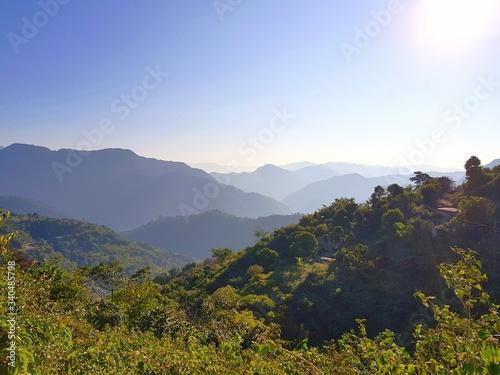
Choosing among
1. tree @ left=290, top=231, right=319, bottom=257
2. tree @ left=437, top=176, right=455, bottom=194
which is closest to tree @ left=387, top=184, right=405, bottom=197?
tree @ left=437, top=176, right=455, bottom=194

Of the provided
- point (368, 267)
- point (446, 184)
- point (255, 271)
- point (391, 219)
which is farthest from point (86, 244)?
point (446, 184)

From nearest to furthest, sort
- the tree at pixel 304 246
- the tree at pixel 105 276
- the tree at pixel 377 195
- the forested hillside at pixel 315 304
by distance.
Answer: the forested hillside at pixel 315 304, the tree at pixel 105 276, the tree at pixel 304 246, the tree at pixel 377 195


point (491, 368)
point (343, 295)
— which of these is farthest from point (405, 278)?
point (491, 368)

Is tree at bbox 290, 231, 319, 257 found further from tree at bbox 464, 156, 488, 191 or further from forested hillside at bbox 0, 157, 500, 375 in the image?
tree at bbox 464, 156, 488, 191

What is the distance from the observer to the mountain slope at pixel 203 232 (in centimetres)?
15875

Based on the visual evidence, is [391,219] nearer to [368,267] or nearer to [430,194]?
[368,267]

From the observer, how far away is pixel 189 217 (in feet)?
607

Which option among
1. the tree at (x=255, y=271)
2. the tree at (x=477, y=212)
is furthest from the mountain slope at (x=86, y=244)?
the tree at (x=477, y=212)

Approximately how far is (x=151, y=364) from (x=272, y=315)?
1365 cm

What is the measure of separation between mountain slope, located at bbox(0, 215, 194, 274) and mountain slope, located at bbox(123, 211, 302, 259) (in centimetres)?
3722

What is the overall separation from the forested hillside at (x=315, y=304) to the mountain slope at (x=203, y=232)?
404 feet

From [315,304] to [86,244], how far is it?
117678 millimetres

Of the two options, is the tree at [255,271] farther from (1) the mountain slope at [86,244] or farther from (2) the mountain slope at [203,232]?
(2) the mountain slope at [203,232]

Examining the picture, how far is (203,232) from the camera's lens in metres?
173
